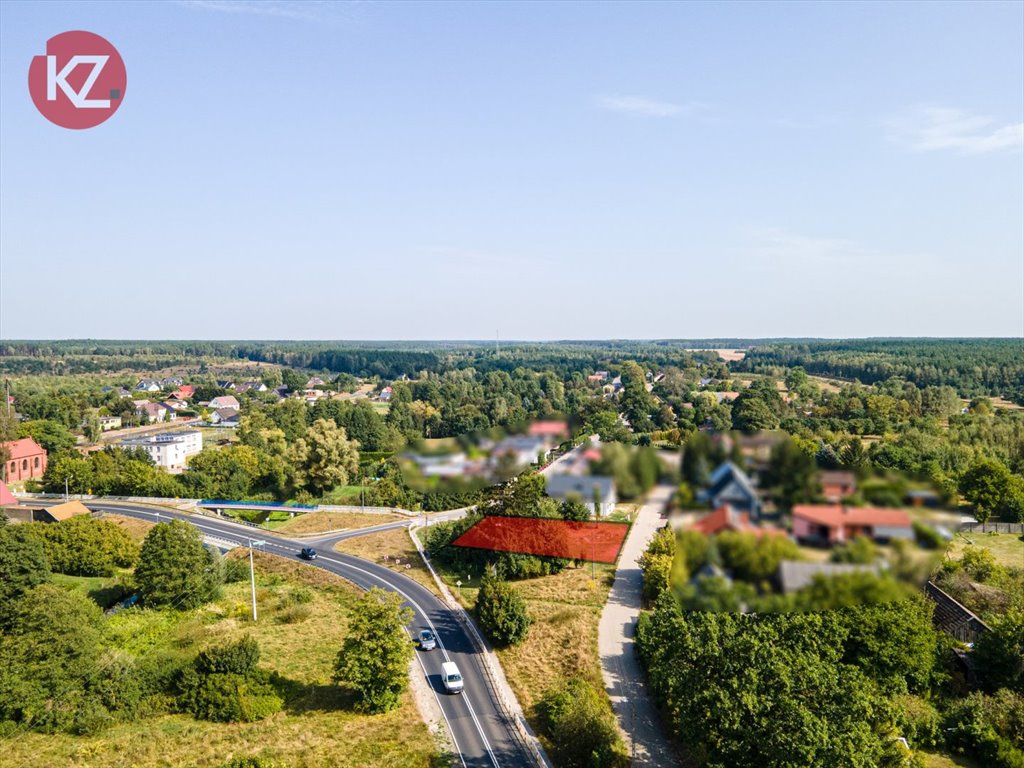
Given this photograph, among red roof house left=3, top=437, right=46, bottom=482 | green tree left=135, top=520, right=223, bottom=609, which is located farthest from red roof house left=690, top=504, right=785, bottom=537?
red roof house left=3, top=437, right=46, bottom=482

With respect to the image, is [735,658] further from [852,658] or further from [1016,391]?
[1016,391]

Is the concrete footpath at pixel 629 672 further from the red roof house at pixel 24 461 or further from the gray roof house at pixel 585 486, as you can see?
the red roof house at pixel 24 461

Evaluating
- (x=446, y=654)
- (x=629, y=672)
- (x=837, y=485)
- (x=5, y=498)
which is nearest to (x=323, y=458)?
(x=5, y=498)

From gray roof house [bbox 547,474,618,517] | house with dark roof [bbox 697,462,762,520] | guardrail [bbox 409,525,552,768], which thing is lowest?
guardrail [bbox 409,525,552,768]

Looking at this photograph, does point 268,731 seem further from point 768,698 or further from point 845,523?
point 845,523

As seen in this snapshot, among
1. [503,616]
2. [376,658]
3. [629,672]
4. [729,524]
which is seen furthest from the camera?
[503,616]

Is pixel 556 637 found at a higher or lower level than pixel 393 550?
higher

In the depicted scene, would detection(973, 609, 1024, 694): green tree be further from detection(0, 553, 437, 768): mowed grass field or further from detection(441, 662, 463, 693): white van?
detection(0, 553, 437, 768): mowed grass field
